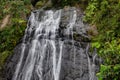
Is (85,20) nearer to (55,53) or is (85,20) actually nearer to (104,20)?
(104,20)

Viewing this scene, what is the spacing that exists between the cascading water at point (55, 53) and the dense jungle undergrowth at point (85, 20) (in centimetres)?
50

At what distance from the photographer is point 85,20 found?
11.2m

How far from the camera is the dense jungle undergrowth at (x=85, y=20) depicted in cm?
977

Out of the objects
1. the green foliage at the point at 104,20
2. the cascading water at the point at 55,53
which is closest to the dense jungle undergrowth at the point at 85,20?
the green foliage at the point at 104,20

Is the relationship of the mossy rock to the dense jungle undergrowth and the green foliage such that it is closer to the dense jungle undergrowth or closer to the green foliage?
the dense jungle undergrowth

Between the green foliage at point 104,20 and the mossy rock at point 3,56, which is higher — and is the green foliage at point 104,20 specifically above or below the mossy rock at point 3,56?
above

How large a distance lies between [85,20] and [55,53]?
2549 millimetres

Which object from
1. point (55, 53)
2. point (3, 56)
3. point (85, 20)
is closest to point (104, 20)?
point (85, 20)

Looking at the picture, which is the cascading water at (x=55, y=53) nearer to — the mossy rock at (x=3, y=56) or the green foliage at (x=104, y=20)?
the mossy rock at (x=3, y=56)

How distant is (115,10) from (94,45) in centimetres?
223

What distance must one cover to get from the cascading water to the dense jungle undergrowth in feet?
1.64

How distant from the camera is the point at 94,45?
375 inches

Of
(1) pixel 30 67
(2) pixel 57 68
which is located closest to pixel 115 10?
(2) pixel 57 68

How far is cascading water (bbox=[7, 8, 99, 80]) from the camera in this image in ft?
30.2
